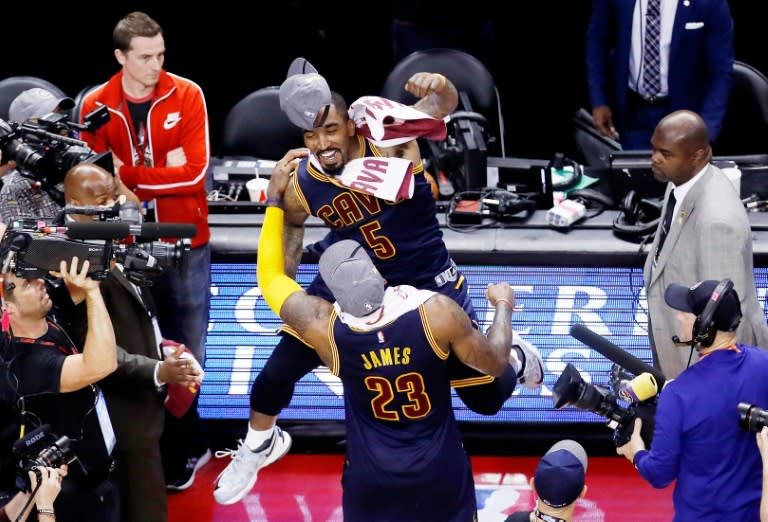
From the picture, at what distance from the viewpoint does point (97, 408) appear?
4578mm

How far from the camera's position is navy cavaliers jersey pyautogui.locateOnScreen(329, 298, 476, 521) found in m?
4.12

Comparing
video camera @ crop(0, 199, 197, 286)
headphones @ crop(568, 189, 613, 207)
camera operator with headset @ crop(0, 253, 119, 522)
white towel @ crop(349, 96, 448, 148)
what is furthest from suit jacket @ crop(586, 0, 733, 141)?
camera operator with headset @ crop(0, 253, 119, 522)

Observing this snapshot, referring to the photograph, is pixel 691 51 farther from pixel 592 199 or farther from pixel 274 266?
pixel 274 266

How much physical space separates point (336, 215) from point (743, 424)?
1.68 m

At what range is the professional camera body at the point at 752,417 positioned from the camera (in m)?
4.01

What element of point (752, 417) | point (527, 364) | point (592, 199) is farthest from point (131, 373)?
point (592, 199)

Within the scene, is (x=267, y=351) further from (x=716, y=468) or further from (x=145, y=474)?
(x=716, y=468)

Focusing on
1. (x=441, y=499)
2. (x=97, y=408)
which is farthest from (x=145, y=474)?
(x=441, y=499)

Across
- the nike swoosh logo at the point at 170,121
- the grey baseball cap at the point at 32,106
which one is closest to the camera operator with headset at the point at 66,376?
the nike swoosh logo at the point at 170,121

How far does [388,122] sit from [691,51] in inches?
133

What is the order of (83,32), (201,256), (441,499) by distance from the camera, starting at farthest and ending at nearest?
(83,32) < (201,256) < (441,499)

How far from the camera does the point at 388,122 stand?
14.5 feet

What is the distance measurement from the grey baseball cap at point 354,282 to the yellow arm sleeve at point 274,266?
0.38m

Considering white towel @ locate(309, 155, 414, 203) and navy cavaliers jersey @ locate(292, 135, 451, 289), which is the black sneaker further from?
white towel @ locate(309, 155, 414, 203)
